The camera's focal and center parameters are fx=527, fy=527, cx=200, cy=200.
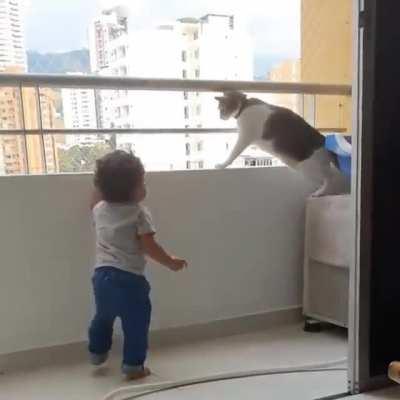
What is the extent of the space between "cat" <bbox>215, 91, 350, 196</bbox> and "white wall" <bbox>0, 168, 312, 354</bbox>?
98 mm

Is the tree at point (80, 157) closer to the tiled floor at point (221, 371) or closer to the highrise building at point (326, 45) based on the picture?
the tiled floor at point (221, 371)

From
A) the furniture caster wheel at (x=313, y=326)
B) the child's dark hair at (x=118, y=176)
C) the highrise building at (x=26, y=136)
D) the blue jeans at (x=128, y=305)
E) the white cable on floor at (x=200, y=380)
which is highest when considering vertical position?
the highrise building at (x=26, y=136)

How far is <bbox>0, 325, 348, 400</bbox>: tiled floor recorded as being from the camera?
1582 millimetres

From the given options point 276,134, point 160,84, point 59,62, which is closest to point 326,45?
point 276,134

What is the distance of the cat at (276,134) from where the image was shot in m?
2.10

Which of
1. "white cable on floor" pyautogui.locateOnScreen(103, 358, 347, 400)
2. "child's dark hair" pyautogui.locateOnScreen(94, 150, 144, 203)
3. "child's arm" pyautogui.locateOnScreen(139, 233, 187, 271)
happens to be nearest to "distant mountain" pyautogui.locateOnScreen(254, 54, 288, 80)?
"child's dark hair" pyautogui.locateOnScreen(94, 150, 144, 203)

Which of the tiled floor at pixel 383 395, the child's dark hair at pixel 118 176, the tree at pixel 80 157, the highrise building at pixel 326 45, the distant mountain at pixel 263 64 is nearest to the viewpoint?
the tiled floor at pixel 383 395

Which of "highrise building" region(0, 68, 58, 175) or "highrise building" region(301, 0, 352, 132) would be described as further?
"highrise building" region(301, 0, 352, 132)

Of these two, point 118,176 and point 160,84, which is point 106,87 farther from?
point 118,176

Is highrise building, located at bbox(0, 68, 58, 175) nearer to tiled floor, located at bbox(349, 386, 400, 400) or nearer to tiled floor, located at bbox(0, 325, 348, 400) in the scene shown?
tiled floor, located at bbox(0, 325, 348, 400)

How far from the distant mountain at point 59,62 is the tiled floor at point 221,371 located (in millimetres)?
1041

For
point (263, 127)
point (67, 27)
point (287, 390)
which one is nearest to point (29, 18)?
point (67, 27)

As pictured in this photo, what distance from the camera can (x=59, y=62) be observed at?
6.31ft

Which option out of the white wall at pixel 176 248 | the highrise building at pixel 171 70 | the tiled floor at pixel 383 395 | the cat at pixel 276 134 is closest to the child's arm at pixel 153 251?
the white wall at pixel 176 248
